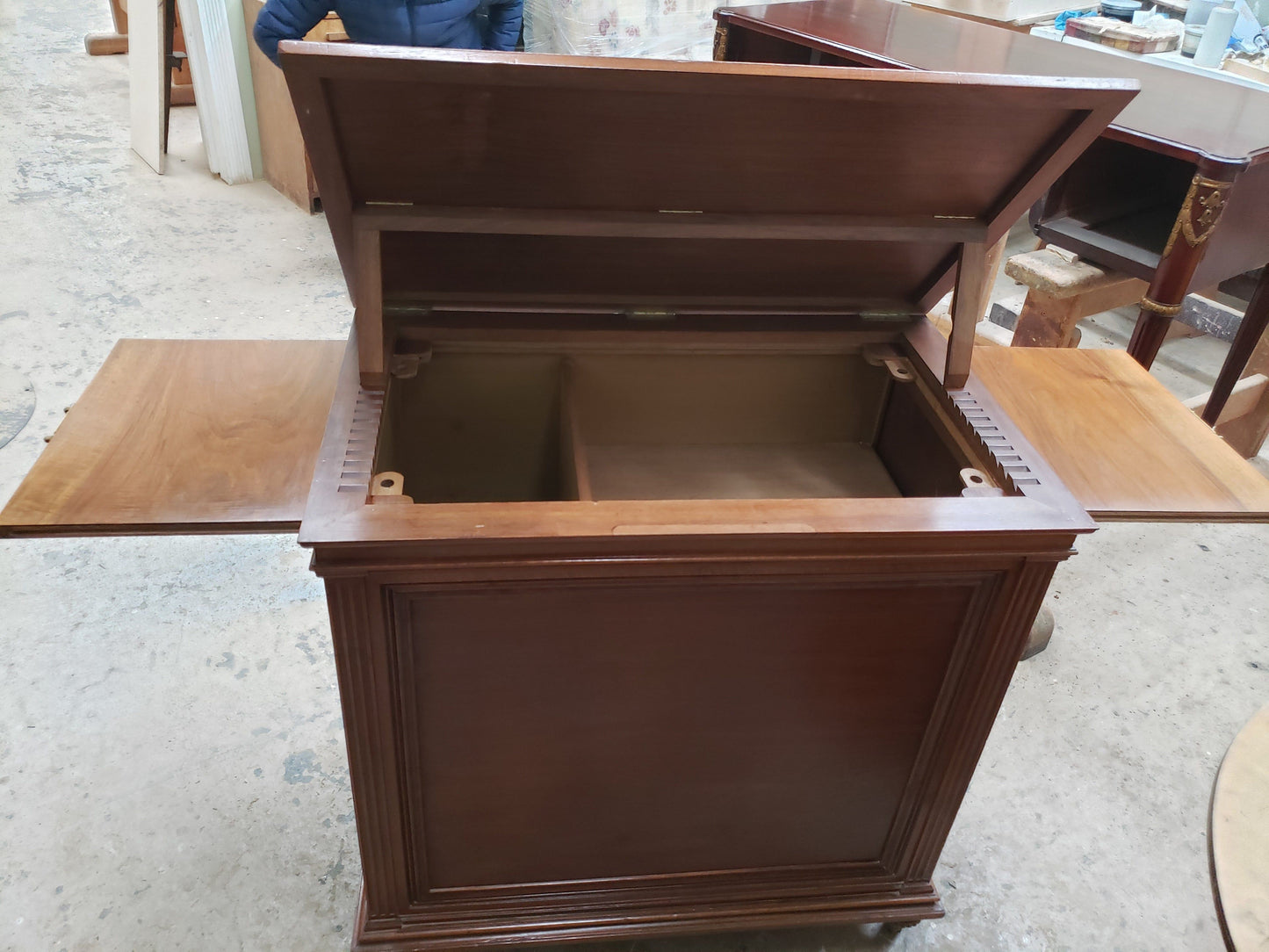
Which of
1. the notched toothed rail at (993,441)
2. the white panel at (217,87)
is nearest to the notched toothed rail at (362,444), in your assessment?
the notched toothed rail at (993,441)

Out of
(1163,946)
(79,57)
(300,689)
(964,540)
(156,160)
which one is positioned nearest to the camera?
(964,540)

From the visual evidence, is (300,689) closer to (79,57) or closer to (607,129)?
(607,129)

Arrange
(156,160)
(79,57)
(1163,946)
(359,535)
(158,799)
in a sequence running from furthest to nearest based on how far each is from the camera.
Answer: (79,57) → (156,160) → (158,799) → (1163,946) → (359,535)

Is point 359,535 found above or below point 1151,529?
above

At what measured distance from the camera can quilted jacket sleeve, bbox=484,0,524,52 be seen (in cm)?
304

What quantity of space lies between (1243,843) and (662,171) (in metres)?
0.95

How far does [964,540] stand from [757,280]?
0.56 meters

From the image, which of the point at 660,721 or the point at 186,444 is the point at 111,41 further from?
the point at 660,721

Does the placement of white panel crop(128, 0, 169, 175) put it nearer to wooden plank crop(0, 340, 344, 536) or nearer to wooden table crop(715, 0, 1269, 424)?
wooden table crop(715, 0, 1269, 424)

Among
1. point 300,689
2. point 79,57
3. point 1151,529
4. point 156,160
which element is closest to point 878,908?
point 300,689

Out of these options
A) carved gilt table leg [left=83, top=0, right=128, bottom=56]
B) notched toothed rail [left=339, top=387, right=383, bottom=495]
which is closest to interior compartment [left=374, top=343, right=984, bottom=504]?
notched toothed rail [left=339, top=387, right=383, bottom=495]

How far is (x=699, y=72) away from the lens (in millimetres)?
977

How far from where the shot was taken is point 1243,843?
0.88 metres

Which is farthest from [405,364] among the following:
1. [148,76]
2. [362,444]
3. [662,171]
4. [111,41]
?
[111,41]
